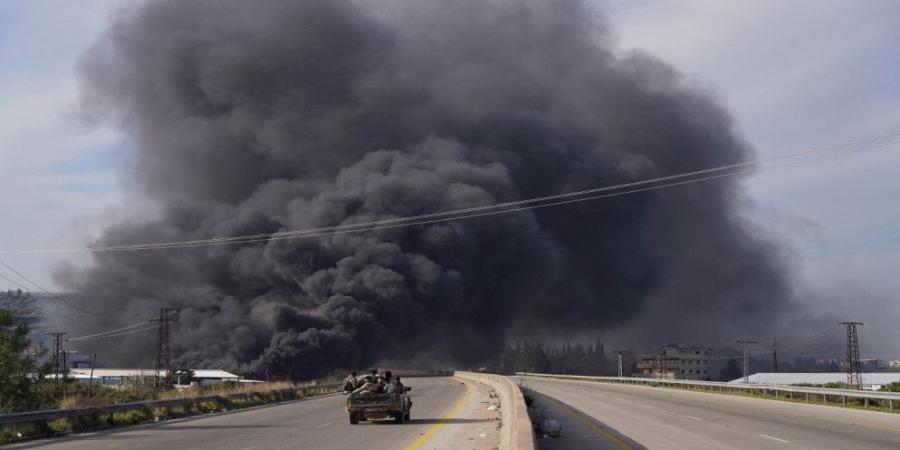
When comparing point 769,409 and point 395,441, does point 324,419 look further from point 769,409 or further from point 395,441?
point 769,409

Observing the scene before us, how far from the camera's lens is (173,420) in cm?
3222

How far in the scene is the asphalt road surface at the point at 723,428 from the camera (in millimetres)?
20375

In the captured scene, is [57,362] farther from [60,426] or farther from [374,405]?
[374,405]

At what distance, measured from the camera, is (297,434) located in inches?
952

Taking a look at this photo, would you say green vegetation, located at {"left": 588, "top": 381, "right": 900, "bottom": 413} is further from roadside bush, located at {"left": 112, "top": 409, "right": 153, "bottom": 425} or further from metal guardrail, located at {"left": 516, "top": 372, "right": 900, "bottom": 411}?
roadside bush, located at {"left": 112, "top": 409, "right": 153, "bottom": 425}

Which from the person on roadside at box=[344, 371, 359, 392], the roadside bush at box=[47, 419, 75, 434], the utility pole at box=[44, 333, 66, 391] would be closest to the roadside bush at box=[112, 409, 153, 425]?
the roadside bush at box=[47, 419, 75, 434]

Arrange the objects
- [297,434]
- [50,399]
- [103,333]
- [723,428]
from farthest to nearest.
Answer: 1. [103,333]
2. [50,399]
3. [723,428]
4. [297,434]

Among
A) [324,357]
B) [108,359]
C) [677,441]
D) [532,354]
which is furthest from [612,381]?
[532,354]

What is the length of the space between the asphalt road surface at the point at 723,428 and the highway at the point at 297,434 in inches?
105

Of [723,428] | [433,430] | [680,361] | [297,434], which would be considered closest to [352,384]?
[433,430]

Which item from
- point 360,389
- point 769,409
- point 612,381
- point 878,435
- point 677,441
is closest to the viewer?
point 677,441

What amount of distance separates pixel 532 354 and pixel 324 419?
161390 mm

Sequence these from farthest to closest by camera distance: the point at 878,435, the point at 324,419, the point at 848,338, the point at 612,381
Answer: the point at 612,381, the point at 848,338, the point at 324,419, the point at 878,435

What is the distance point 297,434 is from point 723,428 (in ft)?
37.6
